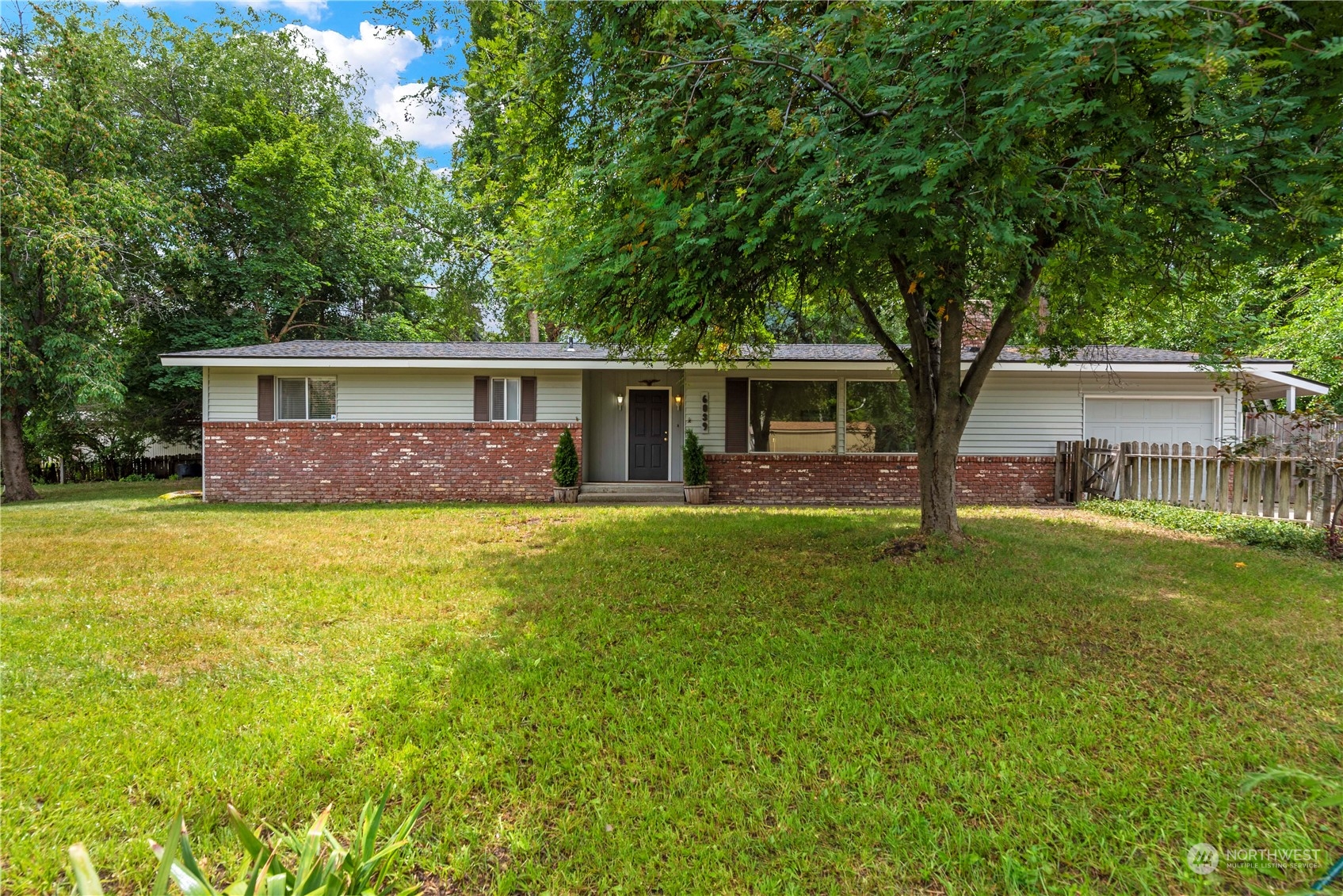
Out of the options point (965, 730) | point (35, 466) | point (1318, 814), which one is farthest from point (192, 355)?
point (1318, 814)

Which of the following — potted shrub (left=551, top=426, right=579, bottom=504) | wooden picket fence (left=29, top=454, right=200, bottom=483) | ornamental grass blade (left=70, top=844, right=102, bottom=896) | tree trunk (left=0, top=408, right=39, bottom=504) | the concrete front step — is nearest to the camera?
ornamental grass blade (left=70, top=844, right=102, bottom=896)

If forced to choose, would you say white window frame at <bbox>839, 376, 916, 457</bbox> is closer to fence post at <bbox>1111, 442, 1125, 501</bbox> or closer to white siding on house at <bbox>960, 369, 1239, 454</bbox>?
white siding on house at <bbox>960, 369, 1239, 454</bbox>

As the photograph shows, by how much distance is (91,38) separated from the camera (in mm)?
14617

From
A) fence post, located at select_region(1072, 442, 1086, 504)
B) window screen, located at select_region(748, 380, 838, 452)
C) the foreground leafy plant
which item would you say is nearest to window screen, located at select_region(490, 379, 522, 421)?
window screen, located at select_region(748, 380, 838, 452)

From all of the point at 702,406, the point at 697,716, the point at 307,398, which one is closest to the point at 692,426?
the point at 702,406

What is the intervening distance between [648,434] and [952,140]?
33.8 feet

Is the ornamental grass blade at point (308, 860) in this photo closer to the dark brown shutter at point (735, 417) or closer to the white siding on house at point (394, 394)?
the dark brown shutter at point (735, 417)

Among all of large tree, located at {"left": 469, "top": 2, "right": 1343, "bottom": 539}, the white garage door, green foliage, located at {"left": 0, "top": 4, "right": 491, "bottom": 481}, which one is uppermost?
green foliage, located at {"left": 0, "top": 4, "right": 491, "bottom": 481}

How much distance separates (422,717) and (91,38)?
2130 centimetres

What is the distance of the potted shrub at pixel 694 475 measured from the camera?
1145cm

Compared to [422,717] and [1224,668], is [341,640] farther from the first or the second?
[1224,668]

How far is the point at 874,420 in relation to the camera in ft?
Answer: 39.3

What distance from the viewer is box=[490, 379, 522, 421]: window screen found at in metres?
12.1

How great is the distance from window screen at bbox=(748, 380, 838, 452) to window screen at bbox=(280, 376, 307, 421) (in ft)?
30.5
